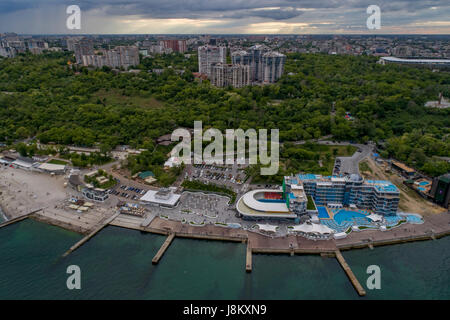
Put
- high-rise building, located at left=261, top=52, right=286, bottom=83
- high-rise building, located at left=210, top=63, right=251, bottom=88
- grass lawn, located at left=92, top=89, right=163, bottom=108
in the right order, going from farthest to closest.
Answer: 1. high-rise building, located at left=261, top=52, right=286, bottom=83
2. high-rise building, located at left=210, top=63, right=251, bottom=88
3. grass lawn, located at left=92, top=89, right=163, bottom=108

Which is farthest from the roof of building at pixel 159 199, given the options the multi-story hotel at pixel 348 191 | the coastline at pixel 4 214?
the coastline at pixel 4 214

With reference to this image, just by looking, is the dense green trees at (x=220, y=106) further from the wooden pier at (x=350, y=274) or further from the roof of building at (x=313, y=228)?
the wooden pier at (x=350, y=274)

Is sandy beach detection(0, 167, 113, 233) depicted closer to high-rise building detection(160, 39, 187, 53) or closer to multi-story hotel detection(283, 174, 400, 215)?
multi-story hotel detection(283, 174, 400, 215)

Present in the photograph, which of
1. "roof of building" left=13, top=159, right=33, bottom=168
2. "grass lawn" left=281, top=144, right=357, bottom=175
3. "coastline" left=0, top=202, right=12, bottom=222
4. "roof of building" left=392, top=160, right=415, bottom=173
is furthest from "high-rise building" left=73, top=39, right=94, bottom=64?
"roof of building" left=392, top=160, right=415, bottom=173

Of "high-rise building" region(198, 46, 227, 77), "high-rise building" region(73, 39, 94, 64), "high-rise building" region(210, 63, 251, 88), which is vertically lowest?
"high-rise building" region(210, 63, 251, 88)

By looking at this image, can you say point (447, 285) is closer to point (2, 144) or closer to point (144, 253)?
point (144, 253)

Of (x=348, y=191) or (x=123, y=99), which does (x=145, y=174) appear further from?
(x=123, y=99)
